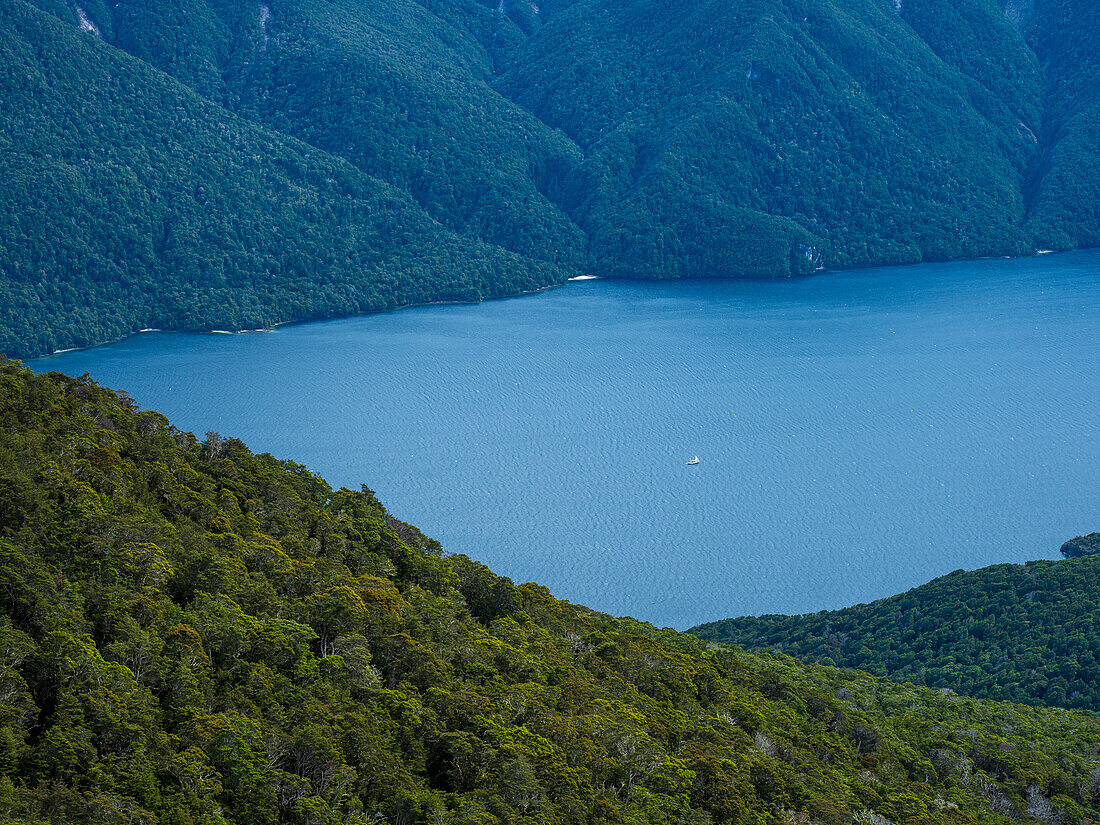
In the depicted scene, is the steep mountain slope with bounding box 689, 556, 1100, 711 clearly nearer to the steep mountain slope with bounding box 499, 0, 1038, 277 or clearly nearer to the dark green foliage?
the dark green foliage

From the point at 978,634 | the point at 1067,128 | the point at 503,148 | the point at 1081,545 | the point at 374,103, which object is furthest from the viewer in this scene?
the point at 1067,128

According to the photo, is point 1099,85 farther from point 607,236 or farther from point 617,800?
point 617,800

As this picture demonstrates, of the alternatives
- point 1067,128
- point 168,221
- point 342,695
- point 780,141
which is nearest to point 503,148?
point 780,141

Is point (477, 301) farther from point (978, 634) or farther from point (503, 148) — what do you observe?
point (978, 634)

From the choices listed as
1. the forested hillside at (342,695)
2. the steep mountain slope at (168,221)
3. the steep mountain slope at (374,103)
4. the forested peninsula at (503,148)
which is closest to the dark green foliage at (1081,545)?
the forested hillside at (342,695)

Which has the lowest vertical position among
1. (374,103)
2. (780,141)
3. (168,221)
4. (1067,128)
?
(168,221)

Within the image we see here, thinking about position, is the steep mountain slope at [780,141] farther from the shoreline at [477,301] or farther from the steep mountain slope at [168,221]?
the steep mountain slope at [168,221]

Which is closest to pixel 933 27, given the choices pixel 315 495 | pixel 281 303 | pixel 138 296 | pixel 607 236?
pixel 607 236
